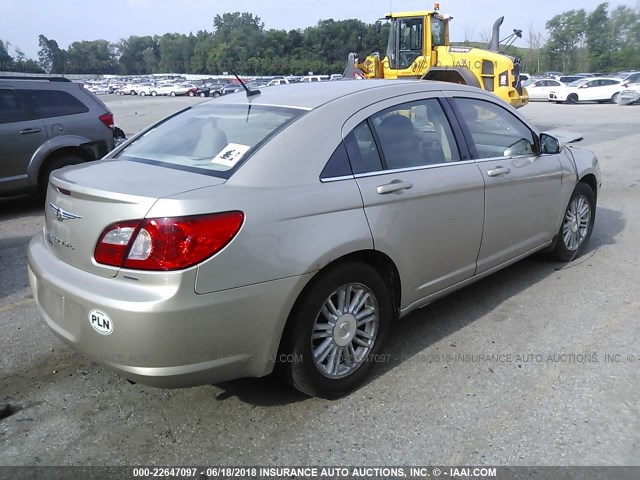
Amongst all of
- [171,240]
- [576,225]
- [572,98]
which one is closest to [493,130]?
[576,225]

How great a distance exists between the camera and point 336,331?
2990 mm

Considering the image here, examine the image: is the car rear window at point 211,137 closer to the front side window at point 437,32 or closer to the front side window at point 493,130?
the front side window at point 493,130

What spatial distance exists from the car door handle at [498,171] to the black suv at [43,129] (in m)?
5.86

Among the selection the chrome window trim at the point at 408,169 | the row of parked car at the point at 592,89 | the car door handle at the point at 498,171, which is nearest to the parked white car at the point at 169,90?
the row of parked car at the point at 592,89

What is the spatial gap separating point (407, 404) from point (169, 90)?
6001 centimetres

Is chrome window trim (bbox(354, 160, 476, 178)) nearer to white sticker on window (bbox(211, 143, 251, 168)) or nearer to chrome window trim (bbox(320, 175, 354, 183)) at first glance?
chrome window trim (bbox(320, 175, 354, 183))

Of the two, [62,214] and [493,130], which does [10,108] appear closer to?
[62,214]

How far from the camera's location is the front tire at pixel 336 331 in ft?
9.18

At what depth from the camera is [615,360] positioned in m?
3.42

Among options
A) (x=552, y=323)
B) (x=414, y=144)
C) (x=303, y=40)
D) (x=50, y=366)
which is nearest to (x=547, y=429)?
(x=552, y=323)

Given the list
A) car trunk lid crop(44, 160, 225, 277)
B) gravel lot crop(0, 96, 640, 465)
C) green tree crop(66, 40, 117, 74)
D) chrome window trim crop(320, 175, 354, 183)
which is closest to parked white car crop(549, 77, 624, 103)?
gravel lot crop(0, 96, 640, 465)

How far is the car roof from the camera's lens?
3312mm

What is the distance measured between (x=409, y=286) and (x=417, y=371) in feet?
1.67

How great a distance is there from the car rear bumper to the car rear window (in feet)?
2.13
